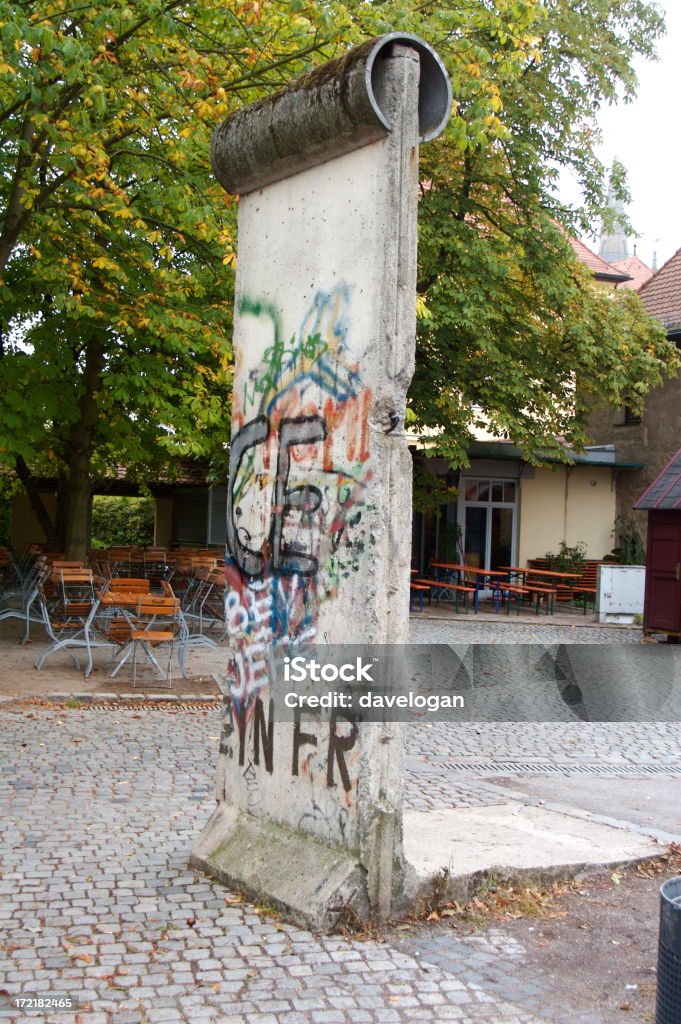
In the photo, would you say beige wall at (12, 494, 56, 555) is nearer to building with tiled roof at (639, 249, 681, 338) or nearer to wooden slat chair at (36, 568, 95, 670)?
wooden slat chair at (36, 568, 95, 670)

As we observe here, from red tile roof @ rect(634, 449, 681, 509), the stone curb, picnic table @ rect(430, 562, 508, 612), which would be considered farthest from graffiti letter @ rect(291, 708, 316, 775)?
picnic table @ rect(430, 562, 508, 612)

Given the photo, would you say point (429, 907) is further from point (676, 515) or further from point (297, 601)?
point (676, 515)

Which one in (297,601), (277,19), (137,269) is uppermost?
(277,19)

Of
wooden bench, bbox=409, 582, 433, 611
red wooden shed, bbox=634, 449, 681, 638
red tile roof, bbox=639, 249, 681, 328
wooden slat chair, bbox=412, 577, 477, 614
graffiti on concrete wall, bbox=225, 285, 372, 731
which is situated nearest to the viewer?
graffiti on concrete wall, bbox=225, 285, 372, 731

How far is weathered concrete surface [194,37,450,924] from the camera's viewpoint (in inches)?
180

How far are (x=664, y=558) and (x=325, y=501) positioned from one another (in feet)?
44.9

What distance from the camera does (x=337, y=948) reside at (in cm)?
428

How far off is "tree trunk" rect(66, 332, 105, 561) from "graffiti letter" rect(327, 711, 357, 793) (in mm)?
11319

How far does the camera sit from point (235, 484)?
215 inches

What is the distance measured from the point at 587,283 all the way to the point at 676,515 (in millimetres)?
5871

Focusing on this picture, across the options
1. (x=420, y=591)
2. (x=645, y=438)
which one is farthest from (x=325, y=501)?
(x=645, y=438)

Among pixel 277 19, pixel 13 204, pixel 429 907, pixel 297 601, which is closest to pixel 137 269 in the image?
pixel 13 204

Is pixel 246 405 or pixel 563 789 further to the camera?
pixel 563 789

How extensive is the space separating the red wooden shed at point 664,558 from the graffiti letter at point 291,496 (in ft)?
42.9
